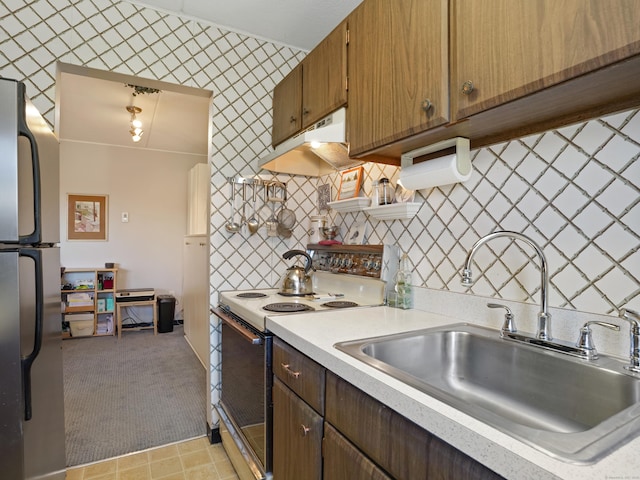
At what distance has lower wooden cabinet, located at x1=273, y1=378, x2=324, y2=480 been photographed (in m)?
1.03

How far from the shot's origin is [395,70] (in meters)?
1.23

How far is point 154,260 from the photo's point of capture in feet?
15.8

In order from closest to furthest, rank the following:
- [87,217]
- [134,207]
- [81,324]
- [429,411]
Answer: [429,411] → [81,324] → [87,217] → [134,207]

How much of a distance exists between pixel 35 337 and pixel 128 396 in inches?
70.7

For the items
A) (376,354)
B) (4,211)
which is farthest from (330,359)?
(4,211)

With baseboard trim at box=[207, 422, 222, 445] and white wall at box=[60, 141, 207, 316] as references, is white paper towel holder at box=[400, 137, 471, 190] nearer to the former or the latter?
baseboard trim at box=[207, 422, 222, 445]

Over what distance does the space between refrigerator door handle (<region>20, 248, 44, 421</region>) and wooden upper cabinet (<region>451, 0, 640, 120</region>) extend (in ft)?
4.61

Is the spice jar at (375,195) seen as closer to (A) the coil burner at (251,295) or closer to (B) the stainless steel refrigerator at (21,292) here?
(A) the coil burner at (251,295)

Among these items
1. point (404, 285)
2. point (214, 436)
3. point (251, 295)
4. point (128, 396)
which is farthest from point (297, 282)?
point (128, 396)

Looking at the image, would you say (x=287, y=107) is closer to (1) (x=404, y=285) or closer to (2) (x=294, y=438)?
(1) (x=404, y=285)

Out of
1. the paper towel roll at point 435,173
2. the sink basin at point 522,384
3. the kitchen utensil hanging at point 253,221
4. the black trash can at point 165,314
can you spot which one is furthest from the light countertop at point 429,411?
the black trash can at point 165,314

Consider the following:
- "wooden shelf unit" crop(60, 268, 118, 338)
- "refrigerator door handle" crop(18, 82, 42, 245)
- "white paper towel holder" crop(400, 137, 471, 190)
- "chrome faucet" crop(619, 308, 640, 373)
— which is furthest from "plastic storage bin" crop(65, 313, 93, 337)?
"chrome faucet" crop(619, 308, 640, 373)

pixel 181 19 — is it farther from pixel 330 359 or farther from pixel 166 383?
pixel 166 383

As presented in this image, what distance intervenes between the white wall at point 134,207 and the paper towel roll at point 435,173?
423 cm
